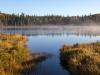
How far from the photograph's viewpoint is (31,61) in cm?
2400

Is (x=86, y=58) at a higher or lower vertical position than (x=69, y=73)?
higher

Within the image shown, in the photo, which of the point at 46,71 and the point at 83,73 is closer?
the point at 83,73

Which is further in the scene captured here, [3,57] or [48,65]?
[48,65]

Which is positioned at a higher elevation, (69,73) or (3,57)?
(3,57)

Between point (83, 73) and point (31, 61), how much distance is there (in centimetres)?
796

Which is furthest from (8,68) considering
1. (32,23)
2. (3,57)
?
(32,23)

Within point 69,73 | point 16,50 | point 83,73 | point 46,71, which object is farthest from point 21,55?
point 83,73

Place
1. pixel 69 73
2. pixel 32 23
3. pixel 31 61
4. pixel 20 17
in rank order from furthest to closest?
pixel 32 23
pixel 20 17
pixel 31 61
pixel 69 73

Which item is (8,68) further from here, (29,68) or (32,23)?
(32,23)

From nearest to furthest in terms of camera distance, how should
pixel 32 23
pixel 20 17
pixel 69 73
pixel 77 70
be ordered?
pixel 77 70, pixel 69 73, pixel 20 17, pixel 32 23

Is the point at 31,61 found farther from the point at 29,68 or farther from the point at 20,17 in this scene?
the point at 20,17

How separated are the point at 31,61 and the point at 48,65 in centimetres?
196

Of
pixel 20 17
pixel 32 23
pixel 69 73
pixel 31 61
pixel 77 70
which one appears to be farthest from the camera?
pixel 32 23

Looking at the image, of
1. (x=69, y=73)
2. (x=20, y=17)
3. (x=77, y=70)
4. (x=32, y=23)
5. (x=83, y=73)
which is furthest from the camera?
(x=32, y=23)
